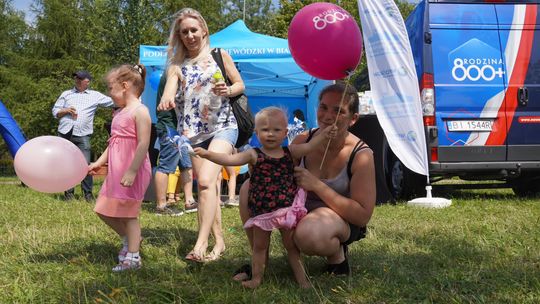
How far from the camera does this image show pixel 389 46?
6.55 m

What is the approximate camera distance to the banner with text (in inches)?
249

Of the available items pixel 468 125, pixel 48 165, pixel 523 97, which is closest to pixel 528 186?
pixel 523 97

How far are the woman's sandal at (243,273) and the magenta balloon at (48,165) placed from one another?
1.06 metres

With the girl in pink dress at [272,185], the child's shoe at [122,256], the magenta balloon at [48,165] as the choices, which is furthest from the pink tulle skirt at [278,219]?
the magenta balloon at [48,165]

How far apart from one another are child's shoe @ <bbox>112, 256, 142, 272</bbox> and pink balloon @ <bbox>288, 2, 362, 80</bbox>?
147 centimetres

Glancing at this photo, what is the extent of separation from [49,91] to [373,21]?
18.2 metres

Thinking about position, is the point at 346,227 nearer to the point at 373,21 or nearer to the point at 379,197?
the point at 379,197

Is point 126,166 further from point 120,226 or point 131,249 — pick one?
point 131,249

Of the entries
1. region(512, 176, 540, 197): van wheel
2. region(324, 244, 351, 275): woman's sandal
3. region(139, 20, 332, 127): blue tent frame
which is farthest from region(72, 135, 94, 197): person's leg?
region(512, 176, 540, 197): van wheel

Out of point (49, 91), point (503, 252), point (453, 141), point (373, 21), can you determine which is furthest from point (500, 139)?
point (49, 91)

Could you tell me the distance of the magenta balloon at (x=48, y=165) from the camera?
9.60 feet

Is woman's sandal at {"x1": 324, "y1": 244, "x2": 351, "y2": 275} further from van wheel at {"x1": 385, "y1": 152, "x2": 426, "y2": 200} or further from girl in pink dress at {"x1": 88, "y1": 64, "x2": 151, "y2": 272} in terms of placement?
van wheel at {"x1": 385, "y1": 152, "x2": 426, "y2": 200}

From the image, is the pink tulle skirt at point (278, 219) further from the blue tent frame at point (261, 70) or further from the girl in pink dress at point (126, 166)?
the blue tent frame at point (261, 70)

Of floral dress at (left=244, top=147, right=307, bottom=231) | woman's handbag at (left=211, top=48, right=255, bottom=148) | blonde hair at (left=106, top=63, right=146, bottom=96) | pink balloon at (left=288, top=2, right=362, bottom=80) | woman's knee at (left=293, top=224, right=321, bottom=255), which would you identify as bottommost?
woman's knee at (left=293, top=224, right=321, bottom=255)
